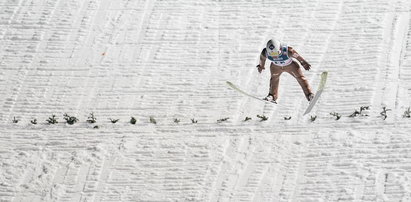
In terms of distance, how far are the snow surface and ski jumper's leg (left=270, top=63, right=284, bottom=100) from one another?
0.24m

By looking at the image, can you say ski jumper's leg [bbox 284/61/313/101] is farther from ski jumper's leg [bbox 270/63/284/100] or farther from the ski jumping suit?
ski jumper's leg [bbox 270/63/284/100]

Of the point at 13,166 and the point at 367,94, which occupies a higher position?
the point at 367,94

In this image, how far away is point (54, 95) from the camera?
52.9 ft

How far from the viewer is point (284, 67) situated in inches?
578

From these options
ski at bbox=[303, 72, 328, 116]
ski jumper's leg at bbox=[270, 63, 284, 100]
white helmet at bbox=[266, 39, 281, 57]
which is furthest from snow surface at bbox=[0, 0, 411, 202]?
white helmet at bbox=[266, 39, 281, 57]

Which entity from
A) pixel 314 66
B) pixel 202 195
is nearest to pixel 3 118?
pixel 202 195

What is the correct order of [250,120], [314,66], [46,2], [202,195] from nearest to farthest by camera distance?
[202,195] < [250,120] < [314,66] < [46,2]

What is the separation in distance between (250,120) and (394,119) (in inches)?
78.6

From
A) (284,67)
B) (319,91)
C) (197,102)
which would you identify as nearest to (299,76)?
(284,67)

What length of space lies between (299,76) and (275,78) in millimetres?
354

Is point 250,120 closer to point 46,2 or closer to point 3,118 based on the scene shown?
point 3,118

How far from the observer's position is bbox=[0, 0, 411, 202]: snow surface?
14047mm

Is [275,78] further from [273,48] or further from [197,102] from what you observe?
[197,102]

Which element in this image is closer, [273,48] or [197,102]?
[273,48]
